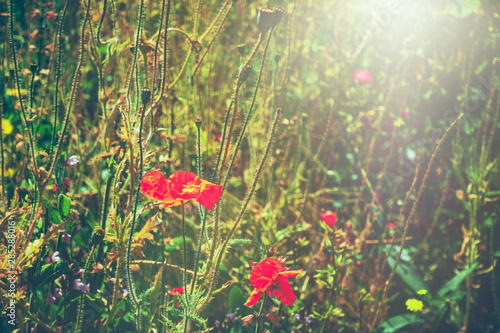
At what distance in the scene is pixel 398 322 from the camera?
5.05 ft

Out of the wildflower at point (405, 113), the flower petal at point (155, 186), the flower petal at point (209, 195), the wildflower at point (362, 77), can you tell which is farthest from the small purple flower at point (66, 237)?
the wildflower at point (405, 113)

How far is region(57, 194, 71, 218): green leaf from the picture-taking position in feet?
3.82

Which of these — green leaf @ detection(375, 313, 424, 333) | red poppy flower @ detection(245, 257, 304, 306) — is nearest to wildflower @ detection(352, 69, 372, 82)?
green leaf @ detection(375, 313, 424, 333)

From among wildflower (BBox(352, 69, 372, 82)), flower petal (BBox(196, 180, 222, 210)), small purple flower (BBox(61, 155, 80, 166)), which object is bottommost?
small purple flower (BBox(61, 155, 80, 166))

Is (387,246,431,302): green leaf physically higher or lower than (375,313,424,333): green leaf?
higher

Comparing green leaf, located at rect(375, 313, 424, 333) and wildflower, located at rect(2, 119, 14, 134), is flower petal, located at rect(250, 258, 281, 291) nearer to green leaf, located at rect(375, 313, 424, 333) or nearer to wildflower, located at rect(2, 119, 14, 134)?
green leaf, located at rect(375, 313, 424, 333)

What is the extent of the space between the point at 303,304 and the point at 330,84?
136 cm

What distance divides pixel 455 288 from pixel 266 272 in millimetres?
920

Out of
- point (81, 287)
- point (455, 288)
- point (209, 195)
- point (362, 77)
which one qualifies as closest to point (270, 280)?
point (209, 195)

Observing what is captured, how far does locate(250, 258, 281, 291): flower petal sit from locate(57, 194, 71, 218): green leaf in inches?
21.9

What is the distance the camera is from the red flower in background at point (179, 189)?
88cm

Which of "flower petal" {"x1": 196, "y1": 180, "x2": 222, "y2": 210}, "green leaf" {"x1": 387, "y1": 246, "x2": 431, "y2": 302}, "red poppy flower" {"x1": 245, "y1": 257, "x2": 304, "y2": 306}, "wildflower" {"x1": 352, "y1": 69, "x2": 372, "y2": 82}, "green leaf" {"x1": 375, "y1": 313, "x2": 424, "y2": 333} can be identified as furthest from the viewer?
"wildflower" {"x1": 352, "y1": 69, "x2": 372, "y2": 82}

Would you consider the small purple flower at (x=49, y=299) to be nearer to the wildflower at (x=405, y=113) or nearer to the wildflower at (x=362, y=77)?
the wildflower at (x=362, y=77)

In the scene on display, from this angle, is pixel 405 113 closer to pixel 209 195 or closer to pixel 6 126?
pixel 209 195
